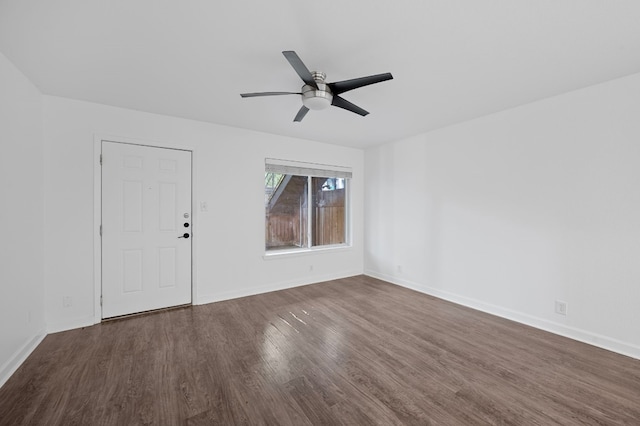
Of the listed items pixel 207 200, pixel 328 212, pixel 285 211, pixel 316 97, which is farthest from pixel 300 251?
pixel 316 97

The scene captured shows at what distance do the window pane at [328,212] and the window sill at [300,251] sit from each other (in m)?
0.14

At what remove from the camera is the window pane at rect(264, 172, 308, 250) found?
4348 mm

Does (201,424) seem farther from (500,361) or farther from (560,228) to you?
(560,228)

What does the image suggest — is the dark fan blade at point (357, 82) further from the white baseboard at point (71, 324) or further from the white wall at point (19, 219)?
the white baseboard at point (71, 324)

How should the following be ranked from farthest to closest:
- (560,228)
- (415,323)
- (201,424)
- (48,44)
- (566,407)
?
(415,323), (560,228), (48,44), (566,407), (201,424)

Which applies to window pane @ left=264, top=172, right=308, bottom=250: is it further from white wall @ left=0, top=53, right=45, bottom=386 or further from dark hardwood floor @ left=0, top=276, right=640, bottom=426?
white wall @ left=0, top=53, right=45, bottom=386

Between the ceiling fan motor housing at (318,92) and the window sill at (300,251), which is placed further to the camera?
the window sill at (300,251)

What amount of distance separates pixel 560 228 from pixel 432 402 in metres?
2.31

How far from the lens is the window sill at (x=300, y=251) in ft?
13.9

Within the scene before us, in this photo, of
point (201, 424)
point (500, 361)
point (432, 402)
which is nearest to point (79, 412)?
point (201, 424)

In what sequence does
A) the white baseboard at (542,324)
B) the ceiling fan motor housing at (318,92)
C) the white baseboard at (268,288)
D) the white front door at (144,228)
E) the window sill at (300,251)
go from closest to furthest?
1. the ceiling fan motor housing at (318,92)
2. the white baseboard at (542,324)
3. the white front door at (144,228)
4. the white baseboard at (268,288)
5. the window sill at (300,251)

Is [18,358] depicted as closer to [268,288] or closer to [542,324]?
[268,288]

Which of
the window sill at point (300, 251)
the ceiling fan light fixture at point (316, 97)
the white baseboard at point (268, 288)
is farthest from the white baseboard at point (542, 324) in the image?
the ceiling fan light fixture at point (316, 97)

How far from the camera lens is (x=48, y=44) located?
Answer: 1.93 m
